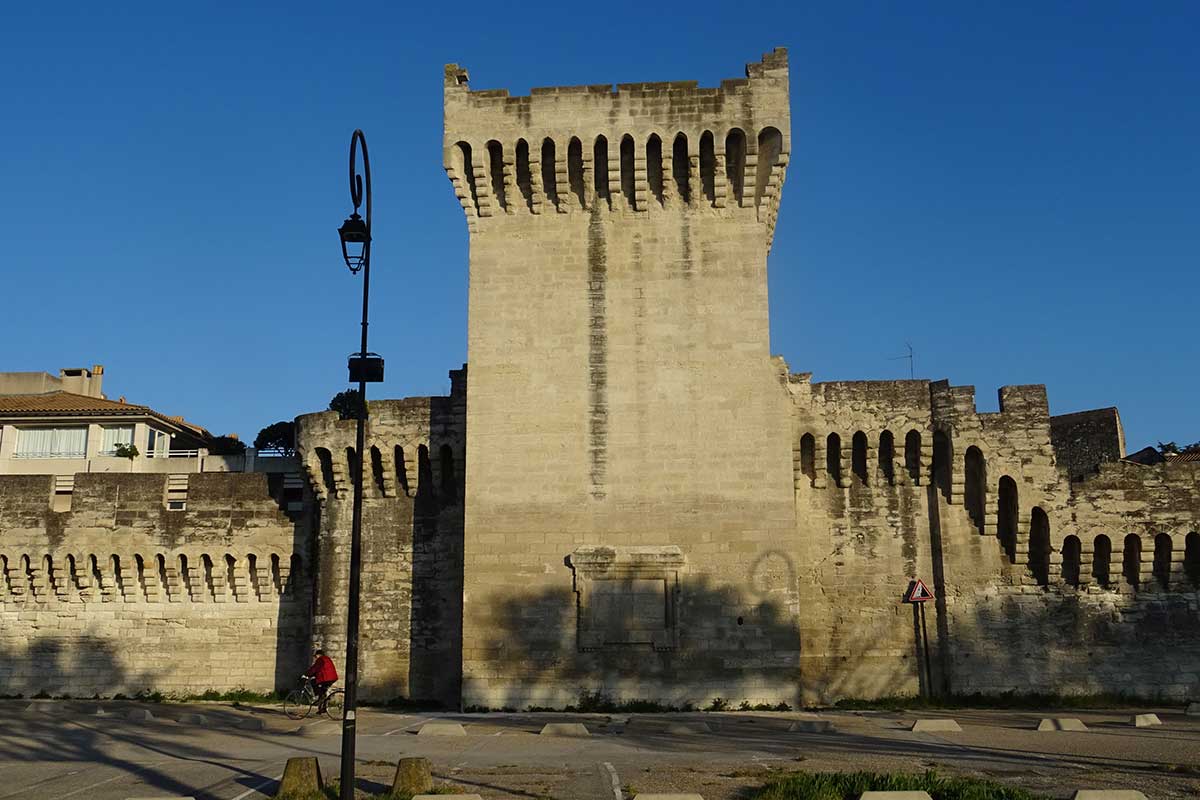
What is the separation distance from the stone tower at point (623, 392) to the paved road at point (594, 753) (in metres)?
1.84

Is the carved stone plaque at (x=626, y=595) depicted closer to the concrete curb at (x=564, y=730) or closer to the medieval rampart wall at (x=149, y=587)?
the concrete curb at (x=564, y=730)

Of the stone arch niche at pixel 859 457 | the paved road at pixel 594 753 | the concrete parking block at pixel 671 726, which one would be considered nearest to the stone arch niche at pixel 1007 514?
the stone arch niche at pixel 859 457

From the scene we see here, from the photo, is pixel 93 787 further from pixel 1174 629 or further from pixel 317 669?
pixel 1174 629

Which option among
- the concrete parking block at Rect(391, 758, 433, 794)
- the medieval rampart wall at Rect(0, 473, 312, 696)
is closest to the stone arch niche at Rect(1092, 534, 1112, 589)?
the concrete parking block at Rect(391, 758, 433, 794)

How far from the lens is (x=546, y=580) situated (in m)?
21.4

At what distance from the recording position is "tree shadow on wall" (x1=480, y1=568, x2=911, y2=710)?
20797mm

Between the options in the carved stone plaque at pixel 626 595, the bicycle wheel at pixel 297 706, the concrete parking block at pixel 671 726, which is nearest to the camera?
the concrete parking block at pixel 671 726

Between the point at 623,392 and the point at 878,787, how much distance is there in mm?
12065

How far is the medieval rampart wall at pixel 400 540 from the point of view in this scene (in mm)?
23500

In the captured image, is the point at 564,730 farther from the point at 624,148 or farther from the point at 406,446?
the point at 624,148

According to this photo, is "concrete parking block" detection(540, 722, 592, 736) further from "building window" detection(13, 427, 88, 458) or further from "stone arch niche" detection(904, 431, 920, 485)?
"building window" detection(13, 427, 88, 458)

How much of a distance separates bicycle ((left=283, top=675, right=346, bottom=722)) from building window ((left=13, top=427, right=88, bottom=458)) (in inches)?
852

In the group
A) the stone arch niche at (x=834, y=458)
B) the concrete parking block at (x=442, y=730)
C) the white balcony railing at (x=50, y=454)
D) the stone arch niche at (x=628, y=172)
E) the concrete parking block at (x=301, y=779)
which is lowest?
the concrete parking block at (x=442, y=730)

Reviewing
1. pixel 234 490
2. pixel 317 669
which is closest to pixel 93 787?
pixel 317 669
